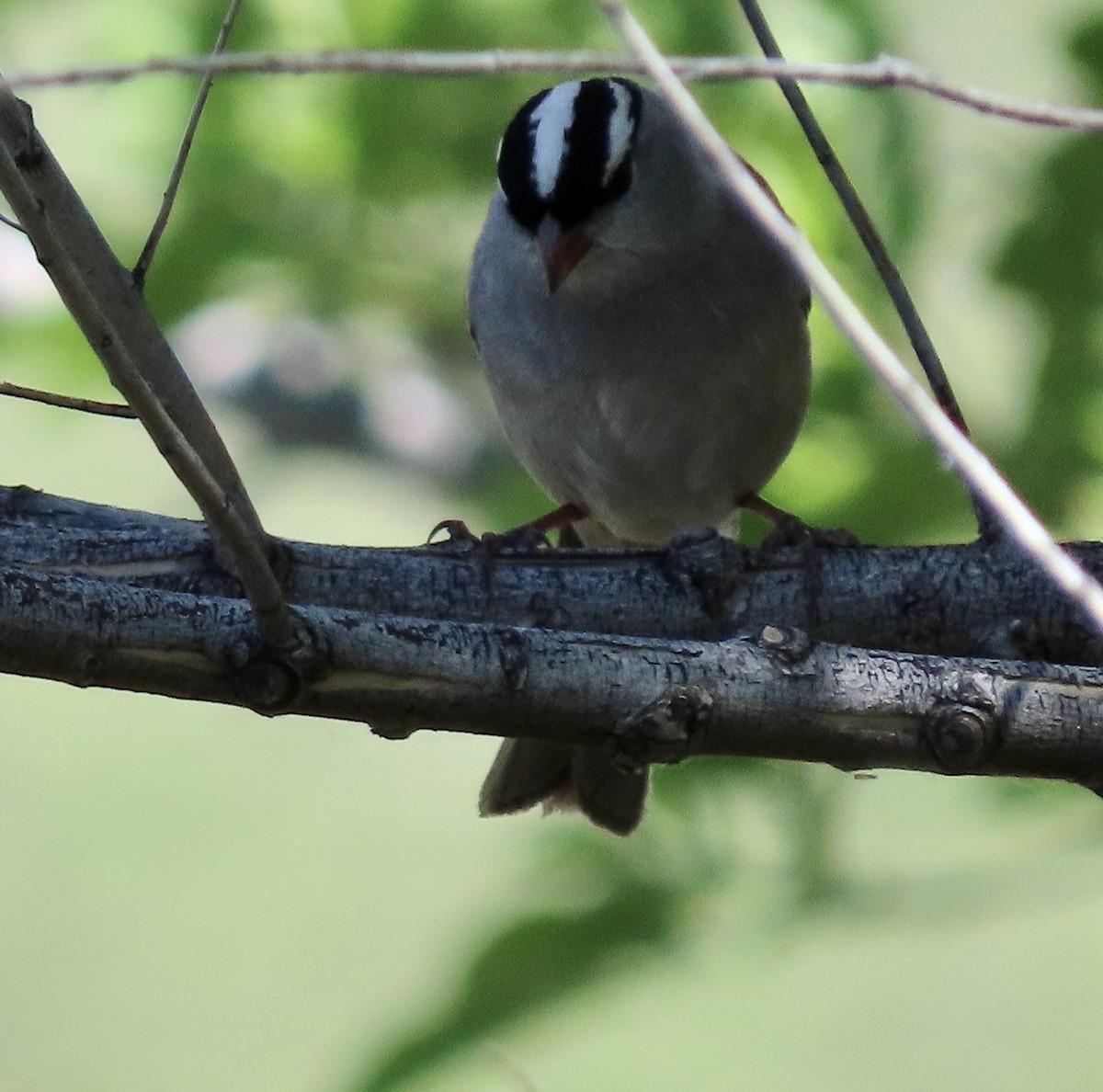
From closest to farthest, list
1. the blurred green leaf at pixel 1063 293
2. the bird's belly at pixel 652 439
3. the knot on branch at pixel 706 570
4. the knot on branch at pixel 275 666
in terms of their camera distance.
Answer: the knot on branch at pixel 275 666
the knot on branch at pixel 706 570
the blurred green leaf at pixel 1063 293
the bird's belly at pixel 652 439

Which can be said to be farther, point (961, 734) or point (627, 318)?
point (627, 318)

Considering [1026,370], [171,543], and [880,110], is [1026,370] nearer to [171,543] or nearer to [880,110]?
[880,110]

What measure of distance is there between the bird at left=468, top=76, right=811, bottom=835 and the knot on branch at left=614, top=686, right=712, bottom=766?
101 cm

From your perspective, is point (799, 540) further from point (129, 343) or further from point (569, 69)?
point (569, 69)

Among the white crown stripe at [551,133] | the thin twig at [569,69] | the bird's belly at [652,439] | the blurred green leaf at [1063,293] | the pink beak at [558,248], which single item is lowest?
the thin twig at [569,69]

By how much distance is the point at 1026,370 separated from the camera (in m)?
2.54

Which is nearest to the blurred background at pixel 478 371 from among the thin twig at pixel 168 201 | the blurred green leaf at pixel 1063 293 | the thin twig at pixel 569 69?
the blurred green leaf at pixel 1063 293

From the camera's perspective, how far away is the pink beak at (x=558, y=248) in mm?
2703

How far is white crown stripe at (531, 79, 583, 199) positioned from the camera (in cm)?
259

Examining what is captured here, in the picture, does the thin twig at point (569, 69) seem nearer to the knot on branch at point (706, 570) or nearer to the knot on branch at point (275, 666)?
the knot on branch at point (275, 666)

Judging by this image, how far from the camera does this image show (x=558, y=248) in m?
2.72

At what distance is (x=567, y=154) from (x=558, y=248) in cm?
15

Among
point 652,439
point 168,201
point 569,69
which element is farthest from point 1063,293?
point 569,69

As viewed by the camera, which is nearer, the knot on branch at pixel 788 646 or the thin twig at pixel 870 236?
the knot on branch at pixel 788 646
